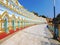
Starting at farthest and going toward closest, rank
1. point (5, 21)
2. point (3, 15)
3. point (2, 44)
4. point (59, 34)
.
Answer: point (5, 21) → point (3, 15) → point (59, 34) → point (2, 44)

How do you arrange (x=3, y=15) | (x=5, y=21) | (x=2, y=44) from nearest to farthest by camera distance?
(x=2, y=44), (x=3, y=15), (x=5, y=21)

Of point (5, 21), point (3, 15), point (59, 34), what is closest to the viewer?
point (59, 34)

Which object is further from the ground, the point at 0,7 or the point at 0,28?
the point at 0,7

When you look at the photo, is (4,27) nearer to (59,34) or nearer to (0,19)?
(0,19)

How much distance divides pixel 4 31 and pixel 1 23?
6.03 feet

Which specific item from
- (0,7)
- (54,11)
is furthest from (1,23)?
(54,11)

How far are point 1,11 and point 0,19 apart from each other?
76.9 inches

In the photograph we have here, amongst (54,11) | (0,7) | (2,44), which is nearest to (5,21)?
(0,7)

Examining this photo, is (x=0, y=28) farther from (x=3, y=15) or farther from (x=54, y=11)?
(x=54, y=11)

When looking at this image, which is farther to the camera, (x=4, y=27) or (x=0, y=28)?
(x=4, y=27)

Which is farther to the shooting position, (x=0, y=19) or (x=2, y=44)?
(x=0, y=19)

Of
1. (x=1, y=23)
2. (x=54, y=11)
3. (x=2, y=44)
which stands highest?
(x=54, y=11)

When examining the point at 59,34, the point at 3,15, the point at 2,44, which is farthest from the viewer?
the point at 3,15

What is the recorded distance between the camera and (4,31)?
22.8 metres
